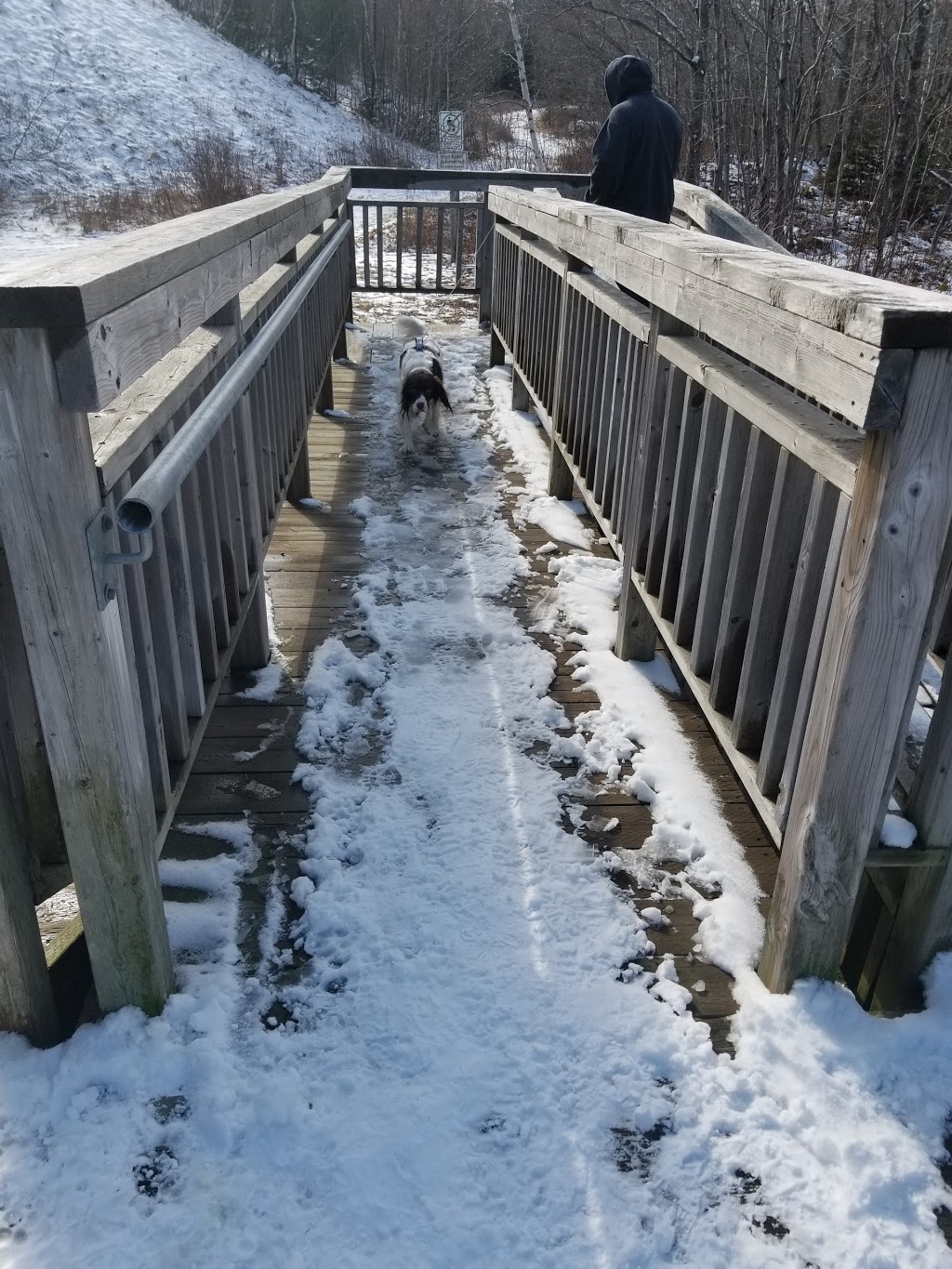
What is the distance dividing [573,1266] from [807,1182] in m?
0.44

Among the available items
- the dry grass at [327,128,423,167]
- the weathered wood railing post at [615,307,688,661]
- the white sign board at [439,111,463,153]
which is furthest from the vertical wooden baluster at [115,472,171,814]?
the dry grass at [327,128,423,167]

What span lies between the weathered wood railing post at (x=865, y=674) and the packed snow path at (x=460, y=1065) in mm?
213

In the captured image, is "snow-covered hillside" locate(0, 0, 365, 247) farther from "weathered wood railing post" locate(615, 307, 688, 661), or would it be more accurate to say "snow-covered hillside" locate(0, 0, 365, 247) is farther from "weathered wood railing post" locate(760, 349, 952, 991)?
"weathered wood railing post" locate(760, 349, 952, 991)

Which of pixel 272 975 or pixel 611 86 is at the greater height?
pixel 611 86

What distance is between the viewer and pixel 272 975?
80.0 inches

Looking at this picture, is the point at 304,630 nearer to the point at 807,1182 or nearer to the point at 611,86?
the point at 807,1182

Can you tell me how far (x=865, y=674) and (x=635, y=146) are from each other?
4319 millimetres

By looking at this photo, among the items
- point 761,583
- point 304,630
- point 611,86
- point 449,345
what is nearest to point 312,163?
point 449,345

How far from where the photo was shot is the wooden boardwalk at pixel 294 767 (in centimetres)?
221

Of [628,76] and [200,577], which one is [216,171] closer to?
[628,76]

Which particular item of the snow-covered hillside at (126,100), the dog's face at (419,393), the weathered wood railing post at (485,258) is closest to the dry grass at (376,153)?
the snow-covered hillside at (126,100)

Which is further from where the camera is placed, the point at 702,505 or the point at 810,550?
the point at 702,505

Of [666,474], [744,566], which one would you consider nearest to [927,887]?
[744,566]

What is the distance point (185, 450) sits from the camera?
175 cm
